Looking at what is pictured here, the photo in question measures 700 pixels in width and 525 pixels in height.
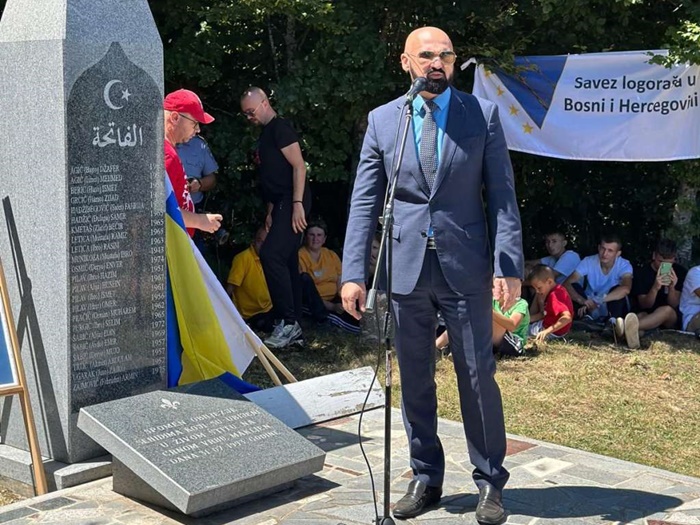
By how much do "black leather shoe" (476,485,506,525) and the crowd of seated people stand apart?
3846 millimetres

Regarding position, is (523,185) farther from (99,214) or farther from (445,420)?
(99,214)

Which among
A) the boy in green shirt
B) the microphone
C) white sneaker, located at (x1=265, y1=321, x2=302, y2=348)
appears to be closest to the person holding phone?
the boy in green shirt

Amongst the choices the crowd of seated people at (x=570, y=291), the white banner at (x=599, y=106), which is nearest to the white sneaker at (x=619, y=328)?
the crowd of seated people at (x=570, y=291)

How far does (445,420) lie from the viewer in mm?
6246

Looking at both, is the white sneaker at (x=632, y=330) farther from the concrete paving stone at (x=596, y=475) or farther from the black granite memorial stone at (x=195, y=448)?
the black granite memorial stone at (x=195, y=448)

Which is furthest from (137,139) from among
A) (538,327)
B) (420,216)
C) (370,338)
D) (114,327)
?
(538,327)

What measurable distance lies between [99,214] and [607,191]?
703 cm

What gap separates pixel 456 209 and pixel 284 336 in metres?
3.99

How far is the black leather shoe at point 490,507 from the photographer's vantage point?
456cm

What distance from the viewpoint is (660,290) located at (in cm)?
942

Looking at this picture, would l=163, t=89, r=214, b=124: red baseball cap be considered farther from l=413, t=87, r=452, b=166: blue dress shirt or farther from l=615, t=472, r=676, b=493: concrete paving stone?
l=615, t=472, r=676, b=493: concrete paving stone

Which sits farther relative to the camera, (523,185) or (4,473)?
(523,185)

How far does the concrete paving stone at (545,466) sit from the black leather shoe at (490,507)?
68 centimetres

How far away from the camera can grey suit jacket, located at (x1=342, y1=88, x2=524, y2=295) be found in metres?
4.48
